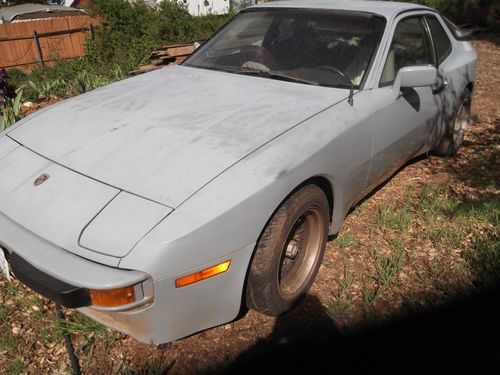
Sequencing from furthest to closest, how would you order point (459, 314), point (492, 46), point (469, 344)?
point (492, 46) → point (459, 314) → point (469, 344)

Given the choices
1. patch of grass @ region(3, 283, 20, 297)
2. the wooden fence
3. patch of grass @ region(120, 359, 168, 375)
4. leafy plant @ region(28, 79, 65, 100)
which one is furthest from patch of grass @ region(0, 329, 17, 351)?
the wooden fence

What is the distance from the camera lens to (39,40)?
1695 centimetres

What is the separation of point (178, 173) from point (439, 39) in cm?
294

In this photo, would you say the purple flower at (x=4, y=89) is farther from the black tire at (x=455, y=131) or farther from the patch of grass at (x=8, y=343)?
the black tire at (x=455, y=131)

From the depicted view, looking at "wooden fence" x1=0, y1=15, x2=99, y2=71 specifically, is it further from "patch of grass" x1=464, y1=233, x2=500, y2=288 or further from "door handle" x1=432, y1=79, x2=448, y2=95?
"patch of grass" x1=464, y1=233, x2=500, y2=288

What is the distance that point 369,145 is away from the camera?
264 centimetres

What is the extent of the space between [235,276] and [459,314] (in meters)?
1.43

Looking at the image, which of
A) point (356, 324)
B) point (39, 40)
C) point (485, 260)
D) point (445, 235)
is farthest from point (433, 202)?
point (39, 40)

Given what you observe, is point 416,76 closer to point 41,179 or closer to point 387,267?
point 387,267

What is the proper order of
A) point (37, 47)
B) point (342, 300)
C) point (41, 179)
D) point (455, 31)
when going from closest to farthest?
point (41, 179)
point (342, 300)
point (455, 31)
point (37, 47)

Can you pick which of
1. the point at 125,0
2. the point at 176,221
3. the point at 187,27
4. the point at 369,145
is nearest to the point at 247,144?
the point at 176,221

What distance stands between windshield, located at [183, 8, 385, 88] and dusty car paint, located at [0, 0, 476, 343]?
107 mm

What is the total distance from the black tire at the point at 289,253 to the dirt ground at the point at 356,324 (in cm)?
17

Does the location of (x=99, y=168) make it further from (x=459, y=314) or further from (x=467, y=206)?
(x=467, y=206)
